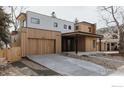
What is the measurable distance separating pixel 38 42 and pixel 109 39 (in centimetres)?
273

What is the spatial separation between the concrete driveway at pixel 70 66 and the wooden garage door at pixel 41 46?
0.23m

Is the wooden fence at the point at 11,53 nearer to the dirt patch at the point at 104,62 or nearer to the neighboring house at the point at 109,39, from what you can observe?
the dirt patch at the point at 104,62

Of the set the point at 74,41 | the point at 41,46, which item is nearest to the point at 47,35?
the point at 41,46

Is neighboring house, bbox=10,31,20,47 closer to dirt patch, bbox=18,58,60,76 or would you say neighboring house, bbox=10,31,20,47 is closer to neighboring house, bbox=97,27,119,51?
dirt patch, bbox=18,58,60,76

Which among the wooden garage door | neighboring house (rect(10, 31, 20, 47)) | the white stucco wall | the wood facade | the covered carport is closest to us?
neighboring house (rect(10, 31, 20, 47))

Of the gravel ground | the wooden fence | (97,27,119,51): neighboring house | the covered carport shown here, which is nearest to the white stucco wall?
the covered carport

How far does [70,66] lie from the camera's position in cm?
604

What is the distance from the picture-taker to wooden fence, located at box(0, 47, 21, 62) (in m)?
5.52

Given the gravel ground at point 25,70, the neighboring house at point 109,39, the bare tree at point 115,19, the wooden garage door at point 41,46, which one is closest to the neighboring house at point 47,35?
the wooden garage door at point 41,46

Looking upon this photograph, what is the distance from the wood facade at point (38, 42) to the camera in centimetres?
618

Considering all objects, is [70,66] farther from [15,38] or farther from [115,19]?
[115,19]

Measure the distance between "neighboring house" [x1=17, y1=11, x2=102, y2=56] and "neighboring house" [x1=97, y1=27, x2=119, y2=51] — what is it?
237 millimetres
